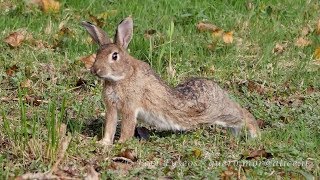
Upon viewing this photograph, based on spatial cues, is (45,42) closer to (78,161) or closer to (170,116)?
(170,116)

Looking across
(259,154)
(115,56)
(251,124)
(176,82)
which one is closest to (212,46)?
(176,82)

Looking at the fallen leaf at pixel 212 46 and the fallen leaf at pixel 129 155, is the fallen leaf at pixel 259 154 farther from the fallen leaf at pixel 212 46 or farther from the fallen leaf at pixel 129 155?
the fallen leaf at pixel 212 46

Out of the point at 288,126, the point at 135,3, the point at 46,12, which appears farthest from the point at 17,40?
the point at 288,126

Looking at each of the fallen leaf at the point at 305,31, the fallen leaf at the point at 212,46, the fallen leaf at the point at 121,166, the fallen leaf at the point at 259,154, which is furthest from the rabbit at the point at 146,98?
the fallen leaf at the point at 305,31

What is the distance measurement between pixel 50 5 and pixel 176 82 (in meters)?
2.07

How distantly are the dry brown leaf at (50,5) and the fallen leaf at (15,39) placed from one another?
37.0 inches

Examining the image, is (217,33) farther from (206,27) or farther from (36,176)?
(36,176)

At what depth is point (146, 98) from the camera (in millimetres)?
6676

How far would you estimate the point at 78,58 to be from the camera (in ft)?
26.3

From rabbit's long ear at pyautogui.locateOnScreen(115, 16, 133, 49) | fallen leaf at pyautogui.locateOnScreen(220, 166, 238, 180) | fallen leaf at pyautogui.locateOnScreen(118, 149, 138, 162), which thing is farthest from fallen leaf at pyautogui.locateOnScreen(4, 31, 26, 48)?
fallen leaf at pyautogui.locateOnScreen(220, 166, 238, 180)

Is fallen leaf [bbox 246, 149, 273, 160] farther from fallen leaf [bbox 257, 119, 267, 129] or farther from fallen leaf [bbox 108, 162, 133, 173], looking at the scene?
fallen leaf [bbox 257, 119, 267, 129]

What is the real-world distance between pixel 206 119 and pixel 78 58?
1661 millimetres

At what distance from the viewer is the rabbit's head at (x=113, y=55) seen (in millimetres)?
6391

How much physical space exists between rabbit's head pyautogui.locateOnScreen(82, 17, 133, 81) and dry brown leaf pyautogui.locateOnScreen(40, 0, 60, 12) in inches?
102
